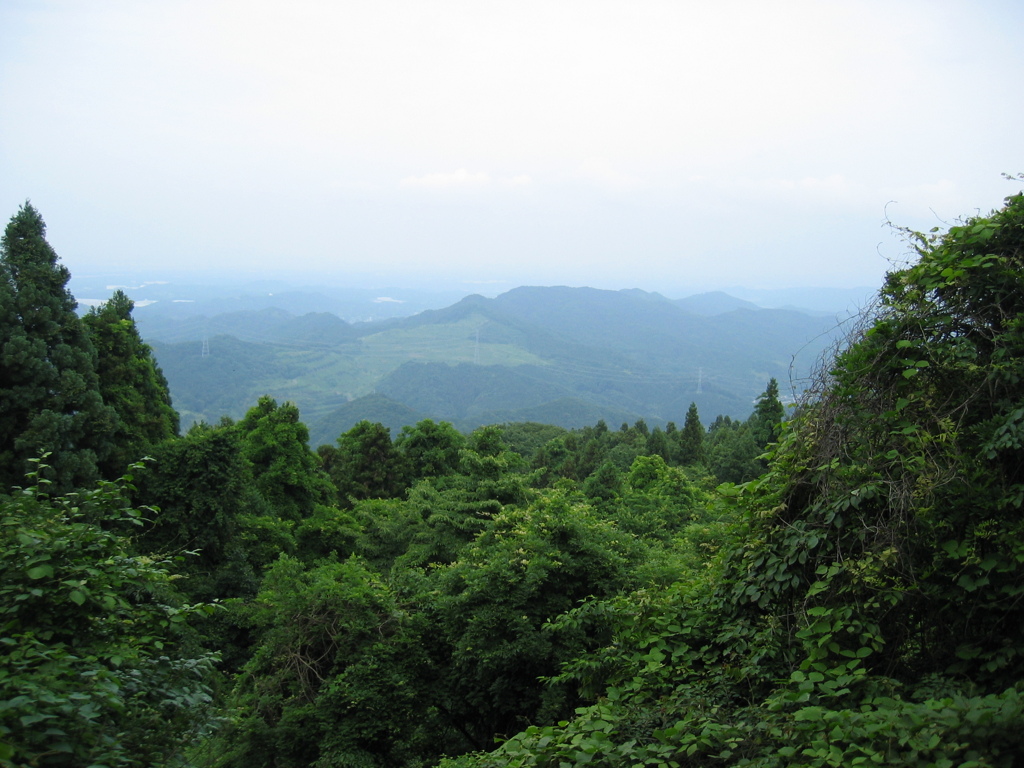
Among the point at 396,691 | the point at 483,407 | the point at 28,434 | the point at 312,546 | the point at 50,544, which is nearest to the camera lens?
the point at 50,544

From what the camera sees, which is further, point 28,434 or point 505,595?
point 28,434

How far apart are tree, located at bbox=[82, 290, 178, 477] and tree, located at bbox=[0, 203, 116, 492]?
87 centimetres

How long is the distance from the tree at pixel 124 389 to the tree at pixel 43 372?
0.87m

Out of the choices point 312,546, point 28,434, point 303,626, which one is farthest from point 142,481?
point 303,626

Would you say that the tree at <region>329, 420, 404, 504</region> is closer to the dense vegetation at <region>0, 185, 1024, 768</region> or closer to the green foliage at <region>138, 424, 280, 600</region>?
the green foliage at <region>138, 424, 280, 600</region>

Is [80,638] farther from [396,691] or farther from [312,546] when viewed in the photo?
[312,546]

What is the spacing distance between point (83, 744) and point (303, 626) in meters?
6.20

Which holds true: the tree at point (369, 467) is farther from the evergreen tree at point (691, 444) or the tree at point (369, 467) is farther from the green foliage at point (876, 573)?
the green foliage at point (876, 573)

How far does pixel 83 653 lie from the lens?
3467 mm

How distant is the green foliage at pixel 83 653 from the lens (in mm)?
2756

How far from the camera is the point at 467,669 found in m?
8.29

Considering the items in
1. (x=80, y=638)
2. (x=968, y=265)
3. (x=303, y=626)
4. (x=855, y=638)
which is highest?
(x=968, y=265)

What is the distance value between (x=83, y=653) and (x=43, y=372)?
44.4ft

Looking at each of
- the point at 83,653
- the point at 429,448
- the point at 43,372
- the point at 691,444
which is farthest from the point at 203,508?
the point at 691,444
